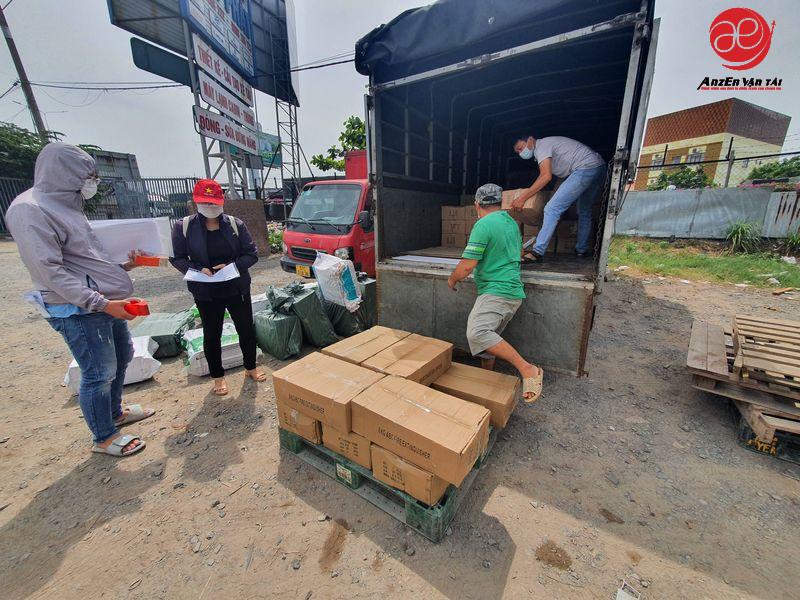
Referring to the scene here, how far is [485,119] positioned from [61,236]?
6.36 m

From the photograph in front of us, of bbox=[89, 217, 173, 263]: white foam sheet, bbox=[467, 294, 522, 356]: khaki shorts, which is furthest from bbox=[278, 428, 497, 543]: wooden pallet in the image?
bbox=[89, 217, 173, 263]: white foam sheet

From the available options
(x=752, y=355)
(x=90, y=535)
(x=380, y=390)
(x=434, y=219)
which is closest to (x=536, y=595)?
(x=380, y=390)

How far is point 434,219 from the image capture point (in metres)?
5.33

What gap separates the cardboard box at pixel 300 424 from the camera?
2242mm

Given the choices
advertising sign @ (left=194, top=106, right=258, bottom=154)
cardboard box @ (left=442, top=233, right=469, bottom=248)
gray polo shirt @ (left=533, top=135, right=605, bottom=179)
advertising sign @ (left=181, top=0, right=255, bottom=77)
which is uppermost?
advertising sign @ (left=181, top=0, right=255, bottom=77)

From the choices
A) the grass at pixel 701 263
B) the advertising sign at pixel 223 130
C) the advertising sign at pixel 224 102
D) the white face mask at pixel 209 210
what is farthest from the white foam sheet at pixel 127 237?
the grass at pixel 701 263

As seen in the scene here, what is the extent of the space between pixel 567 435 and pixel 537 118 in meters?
5.75

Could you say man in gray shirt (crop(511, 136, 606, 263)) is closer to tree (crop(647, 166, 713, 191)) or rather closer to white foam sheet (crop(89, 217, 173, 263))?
white foam sheet (crop(89, 217, 173, 263))

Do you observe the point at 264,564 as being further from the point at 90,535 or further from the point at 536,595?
the point at 536,595

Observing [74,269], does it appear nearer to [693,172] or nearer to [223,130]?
[223,130]

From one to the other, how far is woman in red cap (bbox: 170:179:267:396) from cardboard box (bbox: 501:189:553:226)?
303 cm

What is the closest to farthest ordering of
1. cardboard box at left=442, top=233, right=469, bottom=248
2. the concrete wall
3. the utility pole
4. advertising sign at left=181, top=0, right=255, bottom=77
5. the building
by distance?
cardboard box at left=442, top=233, right=469, bottom=248
advertising sign at left=181, top=0, right=255, bottom=77
the concrete wall
the utility pole
the building

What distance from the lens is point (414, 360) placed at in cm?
255

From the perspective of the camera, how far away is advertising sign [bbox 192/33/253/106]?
773cm
